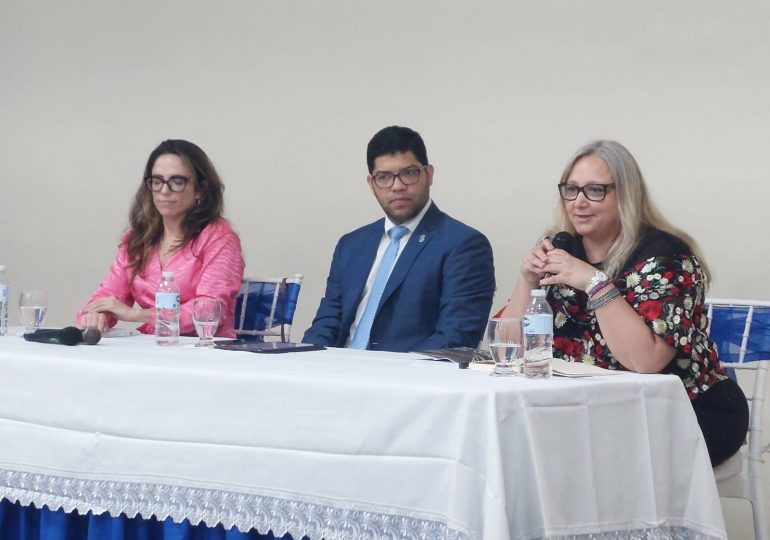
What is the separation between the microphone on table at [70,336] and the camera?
2.31 metres

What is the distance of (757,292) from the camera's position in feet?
12.4

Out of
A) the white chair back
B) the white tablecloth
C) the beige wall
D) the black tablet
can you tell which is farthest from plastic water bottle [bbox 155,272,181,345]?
the beige wall

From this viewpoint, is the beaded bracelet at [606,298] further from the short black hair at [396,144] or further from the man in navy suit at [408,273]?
the short black hair at [396,144]

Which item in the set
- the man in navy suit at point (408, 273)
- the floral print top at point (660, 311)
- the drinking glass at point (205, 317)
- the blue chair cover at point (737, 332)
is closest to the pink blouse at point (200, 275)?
the man in navy suit at point (408, 273)

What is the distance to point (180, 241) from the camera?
331cm

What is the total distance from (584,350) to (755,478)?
49 centimetres

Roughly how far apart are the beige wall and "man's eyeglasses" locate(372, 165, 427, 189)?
1.21m

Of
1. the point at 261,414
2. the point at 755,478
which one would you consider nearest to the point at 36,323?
the point at 261,414

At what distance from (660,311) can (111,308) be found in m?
1.60

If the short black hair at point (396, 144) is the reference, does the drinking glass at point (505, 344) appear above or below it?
below

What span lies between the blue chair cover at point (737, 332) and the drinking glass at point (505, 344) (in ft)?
3.02

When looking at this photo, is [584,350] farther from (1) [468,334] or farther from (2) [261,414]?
(2) [261,414]

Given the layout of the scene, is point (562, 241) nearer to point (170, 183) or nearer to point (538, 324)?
point (538, 324)

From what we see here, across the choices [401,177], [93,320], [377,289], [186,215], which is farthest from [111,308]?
[401,177]
